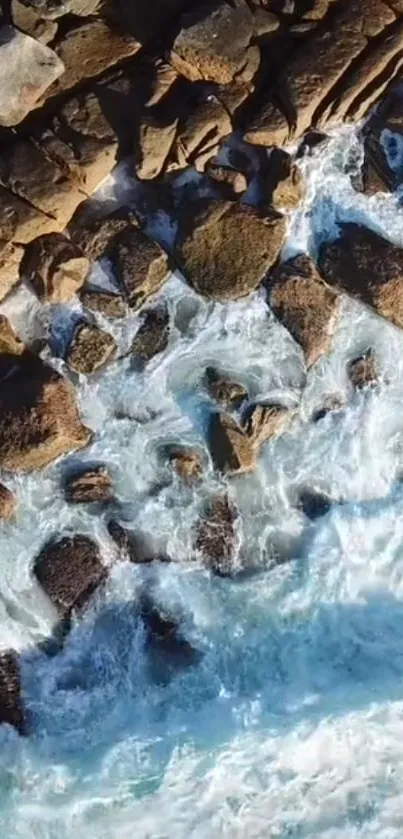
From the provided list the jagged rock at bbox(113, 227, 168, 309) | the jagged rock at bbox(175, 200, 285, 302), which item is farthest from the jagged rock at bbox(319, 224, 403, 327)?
the jagged rock at bbox(113, 227, 168, 309)

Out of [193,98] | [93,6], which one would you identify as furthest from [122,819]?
[93,6]

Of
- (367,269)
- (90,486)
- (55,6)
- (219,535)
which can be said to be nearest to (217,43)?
(55,6)

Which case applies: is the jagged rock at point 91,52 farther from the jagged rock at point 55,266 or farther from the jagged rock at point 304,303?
the jagged rock at point 304,303

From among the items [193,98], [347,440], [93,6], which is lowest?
[347,440]

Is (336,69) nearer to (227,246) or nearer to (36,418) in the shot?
(227,246)

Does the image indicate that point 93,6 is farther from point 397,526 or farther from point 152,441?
point 397,526
